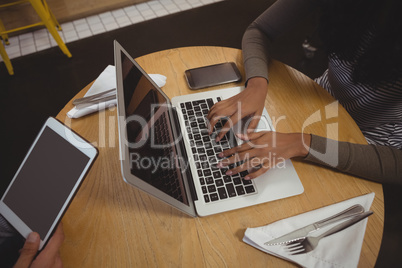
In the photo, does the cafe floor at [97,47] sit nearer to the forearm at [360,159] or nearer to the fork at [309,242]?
the forearm at [360,159]

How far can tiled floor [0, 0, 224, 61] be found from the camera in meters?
2.17

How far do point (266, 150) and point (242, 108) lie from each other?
167 millimetres

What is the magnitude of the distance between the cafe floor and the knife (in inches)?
57.7

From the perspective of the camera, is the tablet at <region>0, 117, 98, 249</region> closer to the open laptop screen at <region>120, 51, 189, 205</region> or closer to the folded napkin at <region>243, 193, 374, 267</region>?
the open laptop screen at <region>120, 51, 189, 205</region>

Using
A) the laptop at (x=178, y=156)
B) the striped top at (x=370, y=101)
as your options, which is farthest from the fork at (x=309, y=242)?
the striped top at (x=370, y=101)

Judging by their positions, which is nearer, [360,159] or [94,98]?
[360,159]

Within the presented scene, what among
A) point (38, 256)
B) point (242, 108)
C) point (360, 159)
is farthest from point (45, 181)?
point (360, 159)

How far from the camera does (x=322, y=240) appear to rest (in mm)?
586

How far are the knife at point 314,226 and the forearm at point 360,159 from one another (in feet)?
0.37

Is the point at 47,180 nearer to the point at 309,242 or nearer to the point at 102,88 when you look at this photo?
the point at 102,88

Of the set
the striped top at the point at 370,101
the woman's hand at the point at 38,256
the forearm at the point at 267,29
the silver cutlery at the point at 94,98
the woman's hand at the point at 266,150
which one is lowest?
the woman's hand at the point at 38,256

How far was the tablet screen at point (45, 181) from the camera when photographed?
1.87 feet

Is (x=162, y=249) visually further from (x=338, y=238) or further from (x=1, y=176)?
(x=1, y=176)

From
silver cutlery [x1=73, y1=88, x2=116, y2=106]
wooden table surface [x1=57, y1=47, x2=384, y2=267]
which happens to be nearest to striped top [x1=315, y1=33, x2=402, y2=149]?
wooden table surface [x1=57, y1=47, x2=384, y2=267]
